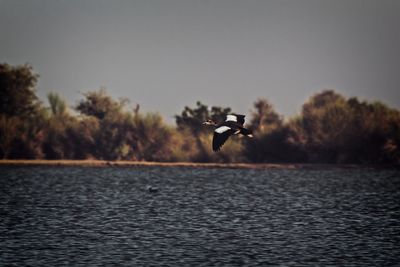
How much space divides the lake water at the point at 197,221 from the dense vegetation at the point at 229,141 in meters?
7.84

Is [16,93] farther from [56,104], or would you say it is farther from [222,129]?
[222,129]

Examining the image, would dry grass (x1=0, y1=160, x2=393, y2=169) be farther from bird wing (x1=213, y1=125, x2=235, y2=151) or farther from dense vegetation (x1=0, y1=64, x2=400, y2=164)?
bird wing (x1=213, y1=125, x2=235, y2=151)

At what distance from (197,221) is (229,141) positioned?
1329 inches

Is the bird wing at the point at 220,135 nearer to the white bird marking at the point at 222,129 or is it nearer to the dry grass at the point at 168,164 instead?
the white bird marking at the point at 222,129

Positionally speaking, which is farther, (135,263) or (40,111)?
(40,111)

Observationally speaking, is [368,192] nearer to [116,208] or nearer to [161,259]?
[116,208]

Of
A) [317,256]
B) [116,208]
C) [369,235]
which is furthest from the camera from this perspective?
[116,208]

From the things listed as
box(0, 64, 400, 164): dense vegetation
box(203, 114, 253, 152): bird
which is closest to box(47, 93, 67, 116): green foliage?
box(0, 64, 400, 164): dense vegetation

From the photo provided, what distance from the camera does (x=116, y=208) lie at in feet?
117

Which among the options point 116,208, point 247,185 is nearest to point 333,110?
point 247,185

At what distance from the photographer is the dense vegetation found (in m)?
64.0

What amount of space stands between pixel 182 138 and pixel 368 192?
2274 centimetres

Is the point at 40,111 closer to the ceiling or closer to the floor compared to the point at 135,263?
closer to the ceiling

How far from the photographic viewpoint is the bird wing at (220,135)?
943 inches
